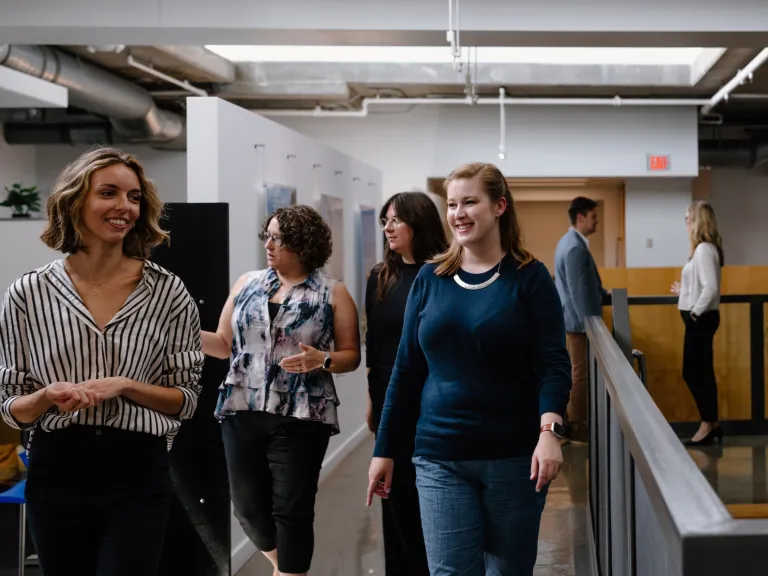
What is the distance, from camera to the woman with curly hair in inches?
125

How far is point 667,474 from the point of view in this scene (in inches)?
47.4

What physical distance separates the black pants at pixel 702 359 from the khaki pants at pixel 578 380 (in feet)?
2.48

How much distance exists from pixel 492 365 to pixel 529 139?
872 cm

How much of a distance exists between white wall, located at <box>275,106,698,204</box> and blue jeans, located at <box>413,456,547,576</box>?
8.44 meters

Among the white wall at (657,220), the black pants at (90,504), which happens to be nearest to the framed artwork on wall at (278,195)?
the black pants at (90,504)

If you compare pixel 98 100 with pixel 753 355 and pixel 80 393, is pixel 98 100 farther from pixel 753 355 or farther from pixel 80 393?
pixel 80 393

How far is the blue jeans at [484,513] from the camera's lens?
2238 mm

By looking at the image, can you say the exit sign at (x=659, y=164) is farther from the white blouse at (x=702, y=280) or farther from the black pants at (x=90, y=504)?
the black pants at (x=90, y=504)

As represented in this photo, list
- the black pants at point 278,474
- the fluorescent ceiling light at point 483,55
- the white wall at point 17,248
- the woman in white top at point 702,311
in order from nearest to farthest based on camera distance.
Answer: the black pants at point 278,474, the white wall at point 17,248, the woman in white top at point 702,311, the fluorescent ceiling light at point 483,55

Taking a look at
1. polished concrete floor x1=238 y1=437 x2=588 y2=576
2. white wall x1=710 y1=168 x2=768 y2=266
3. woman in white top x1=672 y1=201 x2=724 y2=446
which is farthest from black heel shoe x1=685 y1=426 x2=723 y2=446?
white wall x1=710 y1=168 x2=768 y2=266

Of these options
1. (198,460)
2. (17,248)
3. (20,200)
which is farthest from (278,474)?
(20,200)

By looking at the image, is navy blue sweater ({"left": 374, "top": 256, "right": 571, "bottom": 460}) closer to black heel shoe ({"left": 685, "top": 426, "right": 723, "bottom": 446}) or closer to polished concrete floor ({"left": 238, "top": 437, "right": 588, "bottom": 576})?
polished concrete floor ({"left": 238, "top": 437, "right": 588, "bottom": 576})

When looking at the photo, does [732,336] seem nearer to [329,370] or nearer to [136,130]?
[329,370]

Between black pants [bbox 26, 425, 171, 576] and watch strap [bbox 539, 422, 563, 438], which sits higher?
watch strap [bbox 539, 422, 563, 438]
